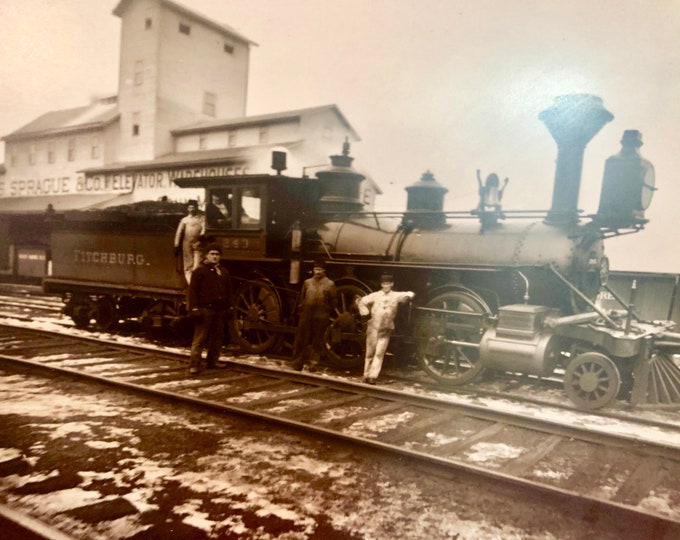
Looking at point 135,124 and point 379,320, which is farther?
point 135,124

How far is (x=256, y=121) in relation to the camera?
23.3m

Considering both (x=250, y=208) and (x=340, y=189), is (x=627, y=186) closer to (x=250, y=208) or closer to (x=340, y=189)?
(x=340, y=189)

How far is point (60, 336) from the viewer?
8.66 metres

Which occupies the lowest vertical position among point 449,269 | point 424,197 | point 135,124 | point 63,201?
point 449,269

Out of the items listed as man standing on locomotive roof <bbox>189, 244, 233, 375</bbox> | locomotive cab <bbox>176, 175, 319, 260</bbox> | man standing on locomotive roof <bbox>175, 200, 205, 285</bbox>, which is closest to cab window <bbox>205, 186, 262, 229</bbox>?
locomotive cab <bbox>176, 175, 319, 260</bbox>

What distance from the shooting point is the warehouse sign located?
2308 centimetres

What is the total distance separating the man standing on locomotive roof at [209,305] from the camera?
22.0ft

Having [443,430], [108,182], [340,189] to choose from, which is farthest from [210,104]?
[443,430]

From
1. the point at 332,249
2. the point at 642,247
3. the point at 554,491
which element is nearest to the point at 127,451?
A: the point at 554,491

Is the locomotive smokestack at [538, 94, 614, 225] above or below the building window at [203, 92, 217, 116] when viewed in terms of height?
below

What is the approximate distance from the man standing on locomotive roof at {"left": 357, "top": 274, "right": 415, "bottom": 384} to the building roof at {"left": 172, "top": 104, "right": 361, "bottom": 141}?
17.1 m

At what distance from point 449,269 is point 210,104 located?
76.4ft

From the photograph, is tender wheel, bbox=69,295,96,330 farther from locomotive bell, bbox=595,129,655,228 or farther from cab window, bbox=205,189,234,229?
locomotive bell, bbox=595,129,655,228

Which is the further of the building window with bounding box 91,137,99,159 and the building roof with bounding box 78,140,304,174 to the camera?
the building window with bounding box 91,137,99,159
